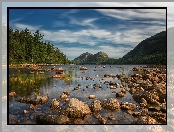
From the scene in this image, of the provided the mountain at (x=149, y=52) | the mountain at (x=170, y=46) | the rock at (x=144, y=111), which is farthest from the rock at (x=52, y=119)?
the mountain at (x=170, y=46)

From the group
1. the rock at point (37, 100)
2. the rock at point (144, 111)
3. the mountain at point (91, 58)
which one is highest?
the mountain at point (91, 58)

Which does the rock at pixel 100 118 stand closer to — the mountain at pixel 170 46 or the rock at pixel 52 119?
the rock at pixel 52 119

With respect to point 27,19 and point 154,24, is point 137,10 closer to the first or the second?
point 154,24

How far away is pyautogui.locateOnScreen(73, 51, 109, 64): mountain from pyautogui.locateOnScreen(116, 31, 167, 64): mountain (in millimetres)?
478

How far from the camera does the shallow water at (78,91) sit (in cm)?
770

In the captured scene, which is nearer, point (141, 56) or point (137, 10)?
point (137, 10)

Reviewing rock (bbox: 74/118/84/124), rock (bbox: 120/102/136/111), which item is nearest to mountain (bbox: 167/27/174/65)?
rock (bbox: 120/102/136/111)

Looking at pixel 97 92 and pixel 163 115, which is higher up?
pixel 97 92

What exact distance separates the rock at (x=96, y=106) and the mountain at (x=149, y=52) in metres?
1.17

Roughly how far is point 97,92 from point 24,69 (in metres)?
1.97

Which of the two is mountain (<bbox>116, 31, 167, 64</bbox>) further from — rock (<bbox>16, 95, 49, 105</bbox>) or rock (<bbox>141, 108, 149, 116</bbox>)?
rock (<bbox>16, 95, 49, 105</bbox>)

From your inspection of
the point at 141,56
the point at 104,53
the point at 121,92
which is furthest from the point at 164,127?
the point at 104,53

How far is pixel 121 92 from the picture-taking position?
8.01 meters

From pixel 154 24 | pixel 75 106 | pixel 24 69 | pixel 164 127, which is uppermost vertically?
pixel 154 24
